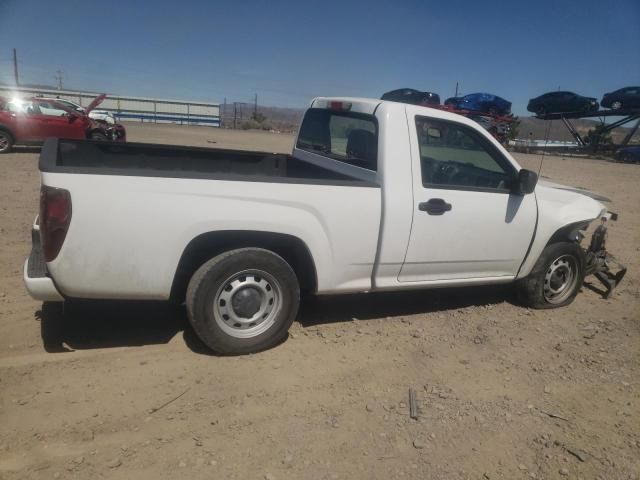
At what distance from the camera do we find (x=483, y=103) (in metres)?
20.7

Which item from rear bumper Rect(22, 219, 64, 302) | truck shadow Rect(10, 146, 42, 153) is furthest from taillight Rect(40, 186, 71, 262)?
truck shadow Rect(10, 146, 42, 153)

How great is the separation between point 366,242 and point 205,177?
1.24 metres

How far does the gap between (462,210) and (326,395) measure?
180cm

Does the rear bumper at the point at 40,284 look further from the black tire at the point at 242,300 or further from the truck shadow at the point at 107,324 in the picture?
the black tire at the point at 242,300

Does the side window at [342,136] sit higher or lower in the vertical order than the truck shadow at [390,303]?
higher

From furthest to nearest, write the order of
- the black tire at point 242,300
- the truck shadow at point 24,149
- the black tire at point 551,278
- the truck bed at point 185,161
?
the truck shadow at point 24,149, the black tire at point 551,278, the truck bed at point 185,161, the black tire at point 242,300

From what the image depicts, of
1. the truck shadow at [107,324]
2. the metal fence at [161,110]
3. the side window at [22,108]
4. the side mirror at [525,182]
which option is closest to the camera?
the truck shadow at [107,324]

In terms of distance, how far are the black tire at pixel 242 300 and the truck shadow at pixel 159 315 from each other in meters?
0.27

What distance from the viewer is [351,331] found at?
3881mm

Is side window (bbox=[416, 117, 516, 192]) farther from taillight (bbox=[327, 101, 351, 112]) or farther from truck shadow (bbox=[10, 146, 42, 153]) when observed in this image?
truck shadow (bbox=[10, 146, 42, 153])

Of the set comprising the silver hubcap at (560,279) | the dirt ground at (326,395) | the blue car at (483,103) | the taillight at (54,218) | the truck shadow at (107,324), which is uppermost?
the blue car at (483,103)

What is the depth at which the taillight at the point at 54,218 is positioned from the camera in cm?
259

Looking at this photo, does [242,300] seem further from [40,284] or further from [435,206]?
[435,206]

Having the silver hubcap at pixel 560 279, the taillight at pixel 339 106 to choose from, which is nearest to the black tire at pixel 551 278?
the silver hubcap at pixel 560 279
